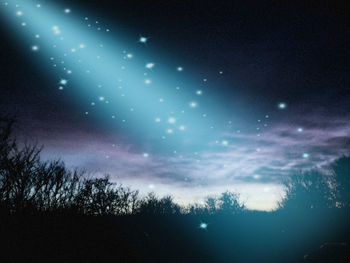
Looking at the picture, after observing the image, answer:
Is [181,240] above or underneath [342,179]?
underneath

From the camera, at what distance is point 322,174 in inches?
1500

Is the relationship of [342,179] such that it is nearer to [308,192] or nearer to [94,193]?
[308,192]

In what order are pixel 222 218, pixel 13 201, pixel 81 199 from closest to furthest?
pixel 13 201, pixel 222 218, pixel 81 199

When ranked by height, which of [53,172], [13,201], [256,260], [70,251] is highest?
[53,172]

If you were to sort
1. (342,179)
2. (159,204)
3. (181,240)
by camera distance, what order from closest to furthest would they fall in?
(181,240) → (342,179) → (159,204)

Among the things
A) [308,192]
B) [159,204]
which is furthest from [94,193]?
[308,192]

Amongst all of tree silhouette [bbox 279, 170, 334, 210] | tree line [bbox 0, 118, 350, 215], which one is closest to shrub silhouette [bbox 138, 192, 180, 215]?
tree line [bbox 0, 118, 350, 215]

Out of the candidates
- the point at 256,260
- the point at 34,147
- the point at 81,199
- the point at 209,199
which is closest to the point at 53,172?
the point at 81,199

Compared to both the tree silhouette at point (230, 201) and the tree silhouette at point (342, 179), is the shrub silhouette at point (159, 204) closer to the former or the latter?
the tree silhouette at point (230, 201)

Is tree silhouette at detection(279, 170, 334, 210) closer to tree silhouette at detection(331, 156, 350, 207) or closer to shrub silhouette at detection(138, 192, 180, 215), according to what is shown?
tree silhouette at detection(331, 156, 350, 207)

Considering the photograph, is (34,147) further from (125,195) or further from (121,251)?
(125,195)

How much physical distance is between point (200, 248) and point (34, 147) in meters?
14.8

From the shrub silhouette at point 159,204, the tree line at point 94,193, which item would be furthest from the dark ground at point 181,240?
the shrub silhouette at point 159,204

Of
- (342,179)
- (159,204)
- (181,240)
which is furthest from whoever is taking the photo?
(159,204)
